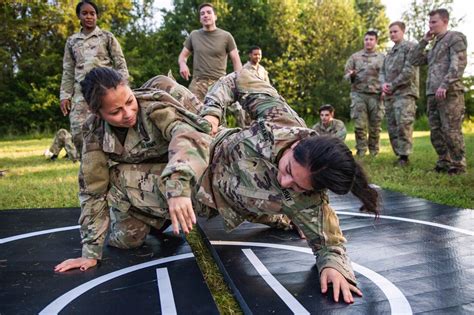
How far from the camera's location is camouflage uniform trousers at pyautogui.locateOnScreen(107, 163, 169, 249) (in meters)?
2.76

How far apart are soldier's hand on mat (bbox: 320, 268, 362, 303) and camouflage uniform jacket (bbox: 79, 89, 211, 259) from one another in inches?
34.2

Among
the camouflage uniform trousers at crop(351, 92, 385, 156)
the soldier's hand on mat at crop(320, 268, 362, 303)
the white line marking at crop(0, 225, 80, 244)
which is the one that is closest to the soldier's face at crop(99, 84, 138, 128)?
the soldier's hand on mat at crop(320, 268, 362, 303)

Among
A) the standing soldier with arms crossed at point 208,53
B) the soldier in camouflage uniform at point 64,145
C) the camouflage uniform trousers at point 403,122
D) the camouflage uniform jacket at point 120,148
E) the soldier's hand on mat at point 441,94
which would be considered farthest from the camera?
the soldier in camouflage uniform at point 64,145

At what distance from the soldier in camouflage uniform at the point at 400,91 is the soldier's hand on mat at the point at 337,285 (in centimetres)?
456

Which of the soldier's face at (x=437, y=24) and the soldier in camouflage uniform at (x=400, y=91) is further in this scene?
the soldier in camouflage uniform at (x=400, y=91)

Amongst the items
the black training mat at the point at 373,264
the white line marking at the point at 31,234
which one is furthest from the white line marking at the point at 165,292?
the white line marking at the point at 31,234

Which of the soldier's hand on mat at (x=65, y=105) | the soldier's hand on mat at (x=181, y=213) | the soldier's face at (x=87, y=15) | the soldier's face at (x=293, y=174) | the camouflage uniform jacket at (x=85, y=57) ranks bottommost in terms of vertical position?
the soldier's hand on mat at (x=181, y=213)

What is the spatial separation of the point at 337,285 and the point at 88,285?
1228mm

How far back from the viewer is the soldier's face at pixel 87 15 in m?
4.89

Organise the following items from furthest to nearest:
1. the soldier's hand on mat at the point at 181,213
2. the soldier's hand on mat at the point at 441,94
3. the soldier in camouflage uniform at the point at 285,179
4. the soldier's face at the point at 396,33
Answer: the soldier's face at the point at 396,33, the soldier's hand on mat at the point at 441,94, the soldier in camouflage uniform at the point at 285,179, the soldier's hand on mat at the point at 181,213

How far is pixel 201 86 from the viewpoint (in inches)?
234

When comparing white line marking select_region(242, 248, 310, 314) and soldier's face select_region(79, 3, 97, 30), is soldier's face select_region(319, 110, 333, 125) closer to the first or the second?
soldier's face select_region(79, 3, 97, 30)

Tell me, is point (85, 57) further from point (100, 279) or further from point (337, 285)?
point (337, 285)

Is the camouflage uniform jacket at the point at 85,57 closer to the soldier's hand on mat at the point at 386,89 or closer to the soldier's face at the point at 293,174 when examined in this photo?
the soldier's face at the point at 293,174
